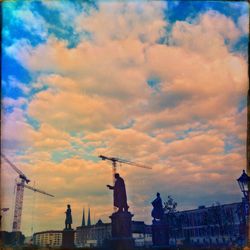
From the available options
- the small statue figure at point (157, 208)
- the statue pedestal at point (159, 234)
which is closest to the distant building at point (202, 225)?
the statue pedestal at point (159, 234)

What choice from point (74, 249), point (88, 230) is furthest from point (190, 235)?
point (74, 249)

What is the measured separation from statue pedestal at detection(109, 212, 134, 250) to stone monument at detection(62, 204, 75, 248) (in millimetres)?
1611

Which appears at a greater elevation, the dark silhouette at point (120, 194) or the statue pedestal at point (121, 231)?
the dark silhouette at point (120, 194)

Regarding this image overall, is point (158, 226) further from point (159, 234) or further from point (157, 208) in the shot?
point (157, 208)

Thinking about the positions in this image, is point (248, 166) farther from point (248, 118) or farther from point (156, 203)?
point (156, 203)

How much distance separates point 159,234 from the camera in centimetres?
1361

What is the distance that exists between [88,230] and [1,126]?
27.1ft

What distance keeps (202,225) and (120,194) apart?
284 inches

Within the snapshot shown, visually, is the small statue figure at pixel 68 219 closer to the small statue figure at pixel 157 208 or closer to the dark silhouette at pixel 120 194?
the dark silhouette at pixel 120 194

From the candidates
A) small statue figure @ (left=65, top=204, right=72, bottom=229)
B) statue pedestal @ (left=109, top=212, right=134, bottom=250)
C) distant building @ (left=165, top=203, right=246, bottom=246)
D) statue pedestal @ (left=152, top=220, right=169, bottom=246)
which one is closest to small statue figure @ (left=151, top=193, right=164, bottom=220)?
statue pedestal @ (left=152, top=220, right=169, bottom=246)

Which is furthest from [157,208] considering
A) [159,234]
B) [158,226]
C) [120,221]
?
[120,221]

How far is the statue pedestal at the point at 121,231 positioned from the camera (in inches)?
489

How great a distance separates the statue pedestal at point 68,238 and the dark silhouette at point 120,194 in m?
2.14

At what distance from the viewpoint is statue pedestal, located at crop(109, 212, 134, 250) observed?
1243 cm
